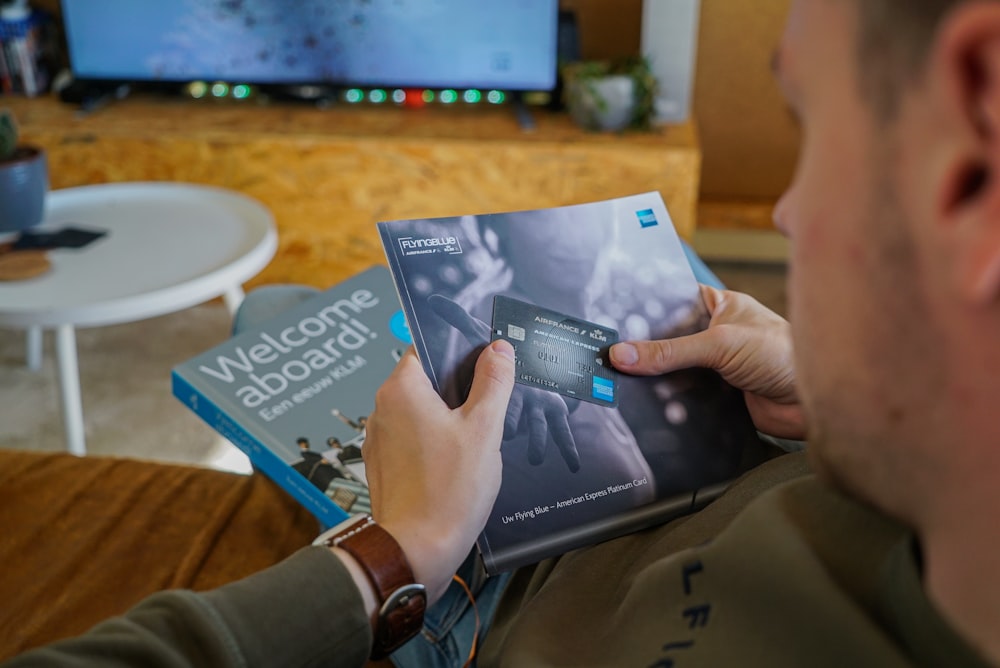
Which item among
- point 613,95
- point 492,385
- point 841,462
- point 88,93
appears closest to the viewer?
point 841,462

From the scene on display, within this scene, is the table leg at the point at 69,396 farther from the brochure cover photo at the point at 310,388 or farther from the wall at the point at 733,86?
the wall at the point at 733,86

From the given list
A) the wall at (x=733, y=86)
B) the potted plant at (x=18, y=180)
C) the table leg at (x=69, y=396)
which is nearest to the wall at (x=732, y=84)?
the wall at (x=733, y=86)

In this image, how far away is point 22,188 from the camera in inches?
61.1

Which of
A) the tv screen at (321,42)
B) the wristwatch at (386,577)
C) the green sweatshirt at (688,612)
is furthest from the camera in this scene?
the tv screen at (321,42)

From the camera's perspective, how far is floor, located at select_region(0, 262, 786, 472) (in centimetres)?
170

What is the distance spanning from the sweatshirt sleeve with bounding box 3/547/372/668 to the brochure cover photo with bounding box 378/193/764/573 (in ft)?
0.38

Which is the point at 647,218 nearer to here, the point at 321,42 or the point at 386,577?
the point at 386,577

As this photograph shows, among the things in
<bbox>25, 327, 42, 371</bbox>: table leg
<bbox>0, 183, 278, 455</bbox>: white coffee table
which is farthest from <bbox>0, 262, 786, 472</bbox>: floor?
<bbox>0, 183, 278, 455</bbox>: white coffee table

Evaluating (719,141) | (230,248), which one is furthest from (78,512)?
(719,141)

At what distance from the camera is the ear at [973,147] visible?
11.6 inches

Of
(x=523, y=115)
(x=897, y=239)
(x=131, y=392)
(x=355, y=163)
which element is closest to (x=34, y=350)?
(x=131, y=392)

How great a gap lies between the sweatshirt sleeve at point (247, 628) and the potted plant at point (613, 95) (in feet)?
5.40

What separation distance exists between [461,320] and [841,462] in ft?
1.09

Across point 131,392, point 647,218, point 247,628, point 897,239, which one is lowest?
point 131,392
